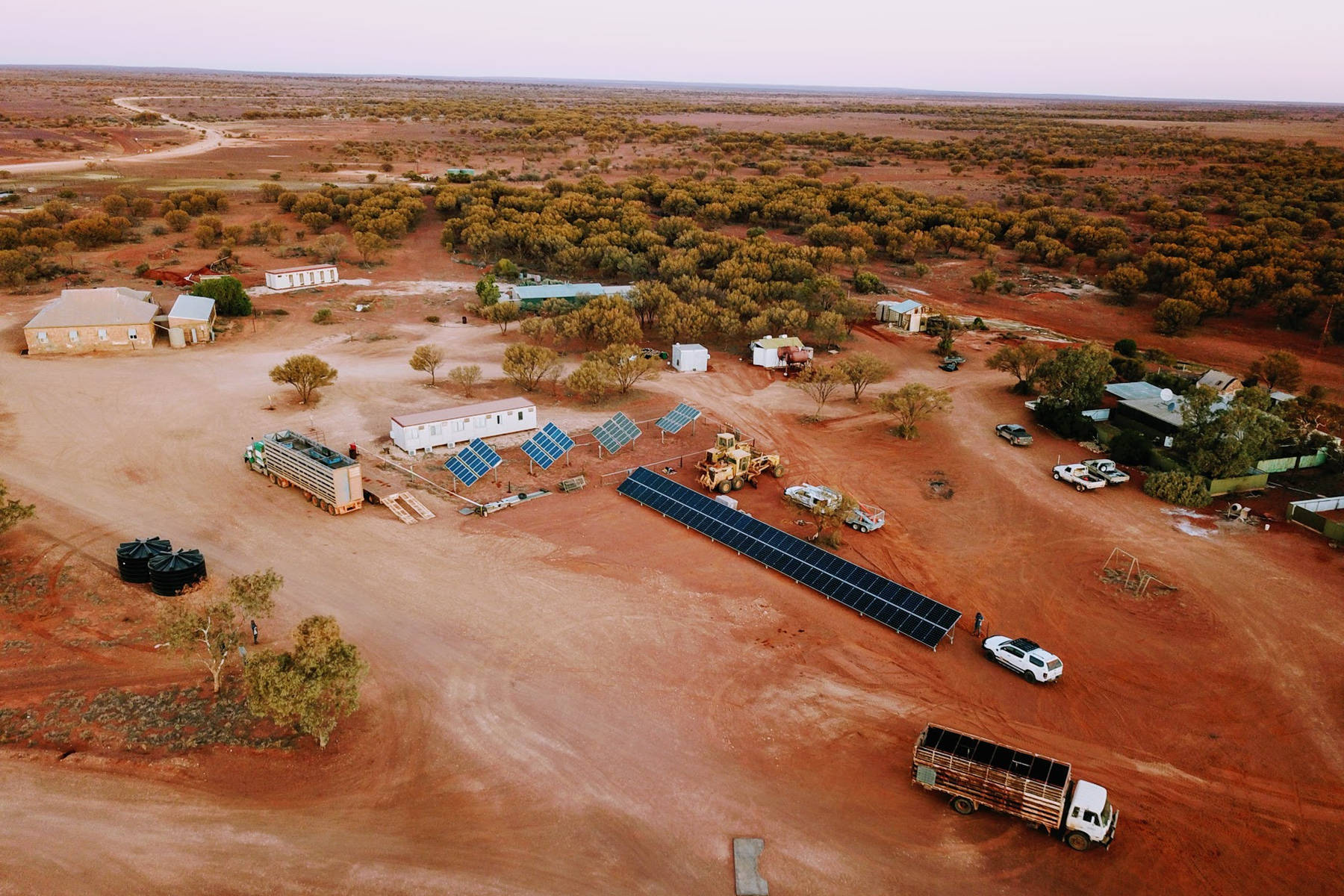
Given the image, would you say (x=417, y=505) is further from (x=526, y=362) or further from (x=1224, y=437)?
(x=1224, y=437)

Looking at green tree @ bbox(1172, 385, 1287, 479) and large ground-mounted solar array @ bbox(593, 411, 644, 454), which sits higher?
green tree @ bbox(1172, 385, 1287, 479)

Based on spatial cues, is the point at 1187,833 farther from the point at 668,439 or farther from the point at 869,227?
the point at 869,227

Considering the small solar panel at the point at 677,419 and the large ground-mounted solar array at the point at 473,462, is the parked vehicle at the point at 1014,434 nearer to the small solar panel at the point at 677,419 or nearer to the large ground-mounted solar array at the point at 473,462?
the small solar panel at the point at 677,419

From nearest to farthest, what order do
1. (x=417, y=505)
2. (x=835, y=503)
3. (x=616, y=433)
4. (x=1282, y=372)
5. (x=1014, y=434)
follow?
(x=835, y=503) < (x=417, y=505) < (x=616, y=433) < (x=1014, y=434) < (x=1282, y=372)

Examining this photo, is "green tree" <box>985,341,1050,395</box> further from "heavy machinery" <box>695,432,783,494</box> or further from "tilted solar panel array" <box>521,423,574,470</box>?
"tilted solar panel array" <box>521,423,574,470</box>

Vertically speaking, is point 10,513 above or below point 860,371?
below

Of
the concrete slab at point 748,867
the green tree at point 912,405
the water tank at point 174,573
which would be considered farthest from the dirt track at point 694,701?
the green tree at point 912,405

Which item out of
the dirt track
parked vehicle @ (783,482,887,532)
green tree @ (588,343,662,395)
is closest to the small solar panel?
the dirt track

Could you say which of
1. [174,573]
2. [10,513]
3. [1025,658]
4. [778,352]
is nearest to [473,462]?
[174,573]
